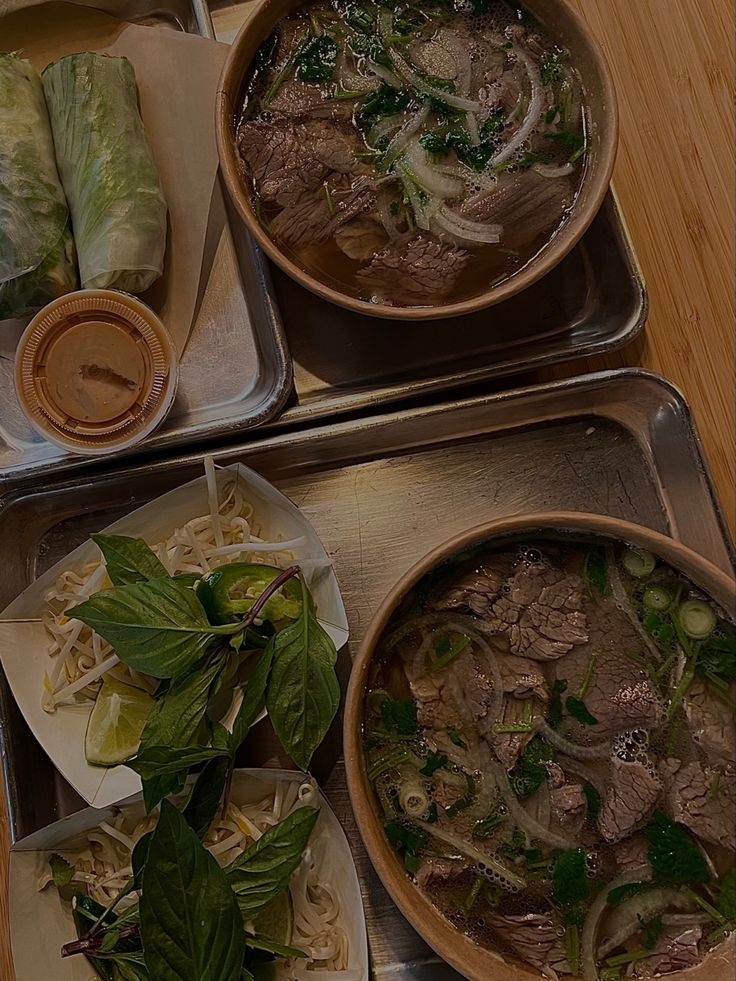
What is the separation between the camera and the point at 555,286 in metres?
1.95

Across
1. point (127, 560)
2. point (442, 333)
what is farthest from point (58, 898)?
point (442, 333)

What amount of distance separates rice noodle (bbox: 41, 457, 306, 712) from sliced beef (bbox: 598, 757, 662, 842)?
31.8 inches

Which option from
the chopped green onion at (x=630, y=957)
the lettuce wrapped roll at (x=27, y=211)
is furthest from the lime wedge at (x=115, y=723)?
the chopped green onion at (x=630, y=957)

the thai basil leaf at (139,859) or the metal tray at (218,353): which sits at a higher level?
the metal tray at (218,353)

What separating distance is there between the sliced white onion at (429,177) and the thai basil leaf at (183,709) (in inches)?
43.0

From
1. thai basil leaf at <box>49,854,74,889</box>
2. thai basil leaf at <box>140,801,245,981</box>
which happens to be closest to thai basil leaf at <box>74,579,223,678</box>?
thai basil leaf at <box>140,801,245,981</box>

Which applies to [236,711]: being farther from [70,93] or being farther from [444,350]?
[70,93]

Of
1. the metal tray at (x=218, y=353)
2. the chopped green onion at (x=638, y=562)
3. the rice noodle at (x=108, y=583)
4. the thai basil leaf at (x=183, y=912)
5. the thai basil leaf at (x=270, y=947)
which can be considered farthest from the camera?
the metal tray at (x=218, y=353)

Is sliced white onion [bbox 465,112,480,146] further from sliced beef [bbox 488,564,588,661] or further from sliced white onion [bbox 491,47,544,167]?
sliced beef [bbox 488,564,588,661]

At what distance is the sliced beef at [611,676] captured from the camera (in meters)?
1.63

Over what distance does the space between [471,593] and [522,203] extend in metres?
0.86

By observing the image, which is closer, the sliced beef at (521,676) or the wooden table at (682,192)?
the sliced beef at (521,676)

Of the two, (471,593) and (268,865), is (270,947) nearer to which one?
(268,865)

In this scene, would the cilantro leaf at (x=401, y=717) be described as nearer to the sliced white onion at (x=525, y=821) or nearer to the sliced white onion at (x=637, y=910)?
the sliced white onion at (x=525, y=821)
